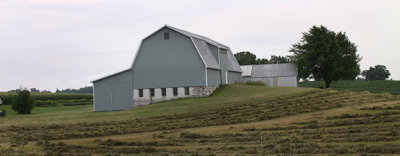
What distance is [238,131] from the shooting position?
2186cm

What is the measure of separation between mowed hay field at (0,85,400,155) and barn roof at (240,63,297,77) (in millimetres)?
29886

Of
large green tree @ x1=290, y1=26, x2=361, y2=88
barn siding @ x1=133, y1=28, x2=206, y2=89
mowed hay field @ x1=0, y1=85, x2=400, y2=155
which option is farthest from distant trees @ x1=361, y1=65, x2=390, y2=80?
mowed hay field @ x1=0, y1=85, x2=400, y2=155

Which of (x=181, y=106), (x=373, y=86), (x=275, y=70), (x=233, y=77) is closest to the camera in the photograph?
(x=181, y=106)

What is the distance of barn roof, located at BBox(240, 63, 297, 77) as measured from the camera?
218ft

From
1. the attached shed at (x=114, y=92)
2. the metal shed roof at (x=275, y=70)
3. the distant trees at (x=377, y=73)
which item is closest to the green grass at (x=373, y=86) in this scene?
the metal shed roof at (x=275, y=70)

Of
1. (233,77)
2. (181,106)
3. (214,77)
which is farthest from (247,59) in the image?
(181,106)

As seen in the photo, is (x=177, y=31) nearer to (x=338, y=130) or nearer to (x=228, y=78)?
(x=228, y=78)

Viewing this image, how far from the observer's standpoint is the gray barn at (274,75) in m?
65.8

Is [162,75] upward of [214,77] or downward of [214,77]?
upward

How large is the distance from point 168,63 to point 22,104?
53.5ft

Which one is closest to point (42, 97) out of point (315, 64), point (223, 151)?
point (315, 64)

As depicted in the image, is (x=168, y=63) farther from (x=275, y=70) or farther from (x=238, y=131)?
(x=275, y=70)

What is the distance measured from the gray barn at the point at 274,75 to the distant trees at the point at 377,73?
206 ft

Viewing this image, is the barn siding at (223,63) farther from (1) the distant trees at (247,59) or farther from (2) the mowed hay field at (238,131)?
(1) the distant trees at (247,59)
